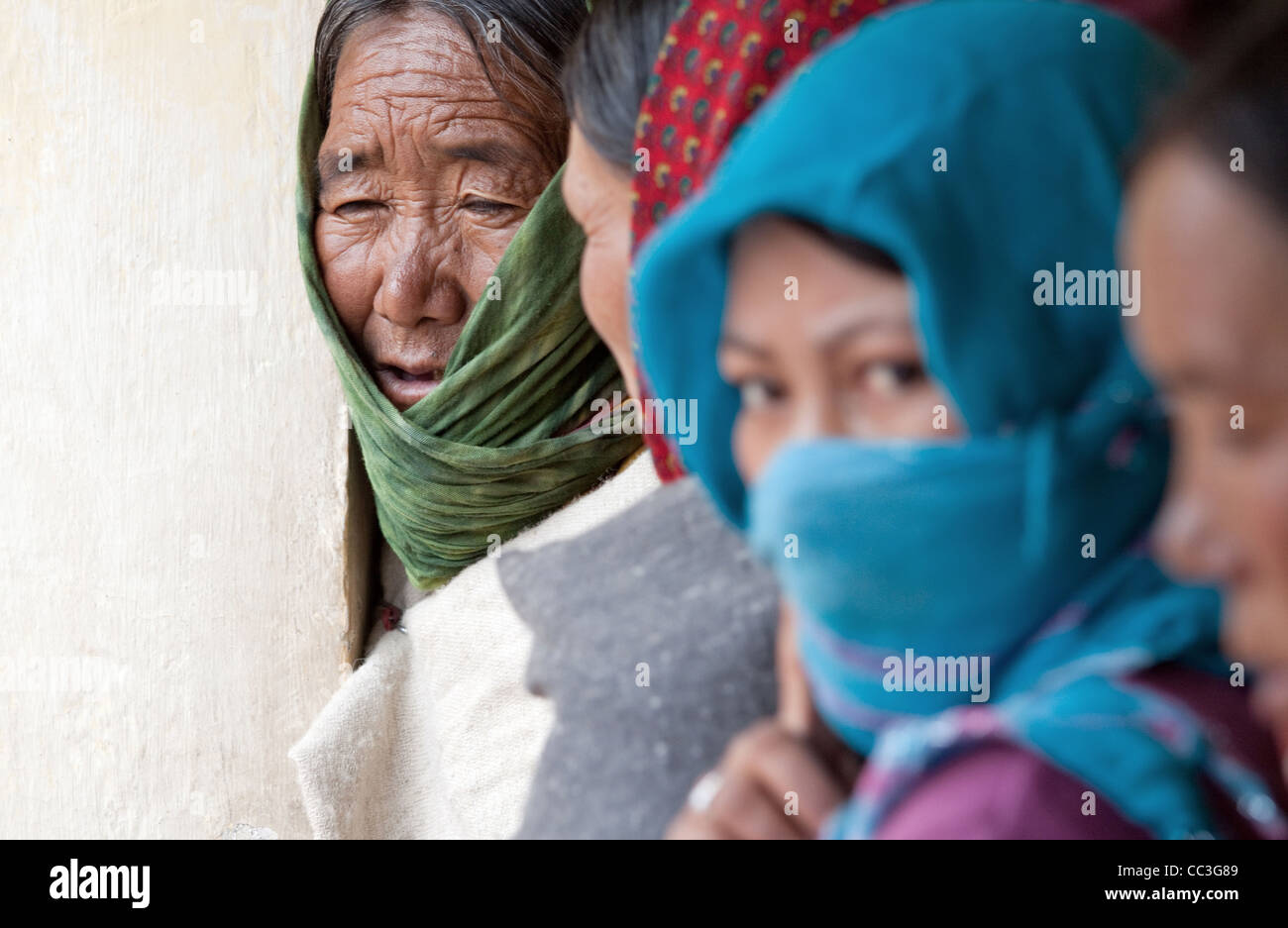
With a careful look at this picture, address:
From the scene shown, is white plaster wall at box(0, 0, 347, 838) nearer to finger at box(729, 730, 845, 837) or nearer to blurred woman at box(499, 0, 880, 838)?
blurred woman at box(499, 0, 880, 838)

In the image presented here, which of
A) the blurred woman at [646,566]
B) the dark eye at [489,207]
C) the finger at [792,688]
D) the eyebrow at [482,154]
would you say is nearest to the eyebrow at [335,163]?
the eyebrow at [482,154]

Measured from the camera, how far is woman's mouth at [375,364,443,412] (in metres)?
1.45

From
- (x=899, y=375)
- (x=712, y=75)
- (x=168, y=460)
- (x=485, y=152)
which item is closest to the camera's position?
(x=899, y=375)

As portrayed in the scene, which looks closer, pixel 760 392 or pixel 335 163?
pixel 760 392

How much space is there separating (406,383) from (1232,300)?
1.17m

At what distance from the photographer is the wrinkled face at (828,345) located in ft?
1.54

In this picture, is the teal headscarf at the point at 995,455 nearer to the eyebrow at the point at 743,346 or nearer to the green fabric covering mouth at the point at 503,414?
the eyebrow at the point at 743,346

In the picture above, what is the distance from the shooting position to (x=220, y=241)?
1.57 meters

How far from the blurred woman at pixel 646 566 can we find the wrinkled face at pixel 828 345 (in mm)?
176

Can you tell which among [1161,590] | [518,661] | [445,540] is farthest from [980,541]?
[445,540]

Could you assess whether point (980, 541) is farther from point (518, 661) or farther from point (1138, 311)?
point (518, 661)

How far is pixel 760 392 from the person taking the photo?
0.52 m

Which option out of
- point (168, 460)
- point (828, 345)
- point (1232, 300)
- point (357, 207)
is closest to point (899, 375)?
point (828, 345)

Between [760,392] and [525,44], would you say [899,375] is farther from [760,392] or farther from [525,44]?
[525,44]
